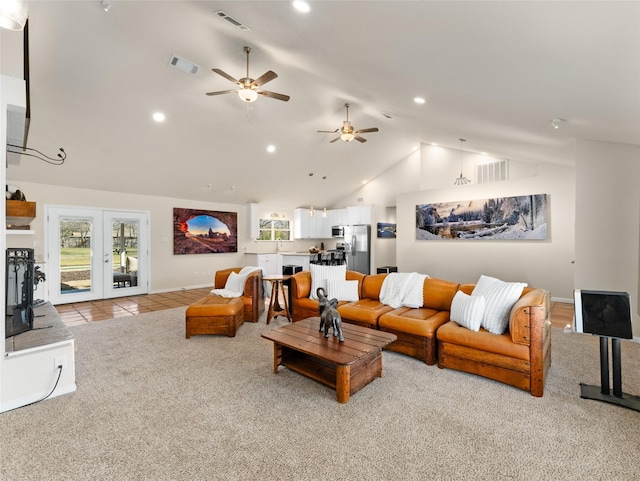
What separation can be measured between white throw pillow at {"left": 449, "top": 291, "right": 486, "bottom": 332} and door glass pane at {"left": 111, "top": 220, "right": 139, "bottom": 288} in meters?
7.03

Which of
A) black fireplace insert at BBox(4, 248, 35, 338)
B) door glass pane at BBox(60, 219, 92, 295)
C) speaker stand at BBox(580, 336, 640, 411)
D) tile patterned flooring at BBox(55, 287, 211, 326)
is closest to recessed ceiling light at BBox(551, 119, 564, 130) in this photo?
speaker stand at BBox(580, 336, 640, 411)

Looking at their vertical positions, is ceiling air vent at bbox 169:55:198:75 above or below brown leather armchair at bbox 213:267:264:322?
above

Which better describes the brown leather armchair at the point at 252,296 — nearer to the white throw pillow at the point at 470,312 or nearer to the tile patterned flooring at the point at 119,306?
the tile patterned flooring at the point at 119,306

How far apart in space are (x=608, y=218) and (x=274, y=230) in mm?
7929

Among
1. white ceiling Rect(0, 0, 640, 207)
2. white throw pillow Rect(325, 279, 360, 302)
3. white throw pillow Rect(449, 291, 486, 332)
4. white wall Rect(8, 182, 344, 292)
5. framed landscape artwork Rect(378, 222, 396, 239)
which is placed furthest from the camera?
framed landscape artwork Rect(378, 222, 396, 239)

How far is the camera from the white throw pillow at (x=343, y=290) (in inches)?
164

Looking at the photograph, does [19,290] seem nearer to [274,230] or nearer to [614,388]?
[614,388]

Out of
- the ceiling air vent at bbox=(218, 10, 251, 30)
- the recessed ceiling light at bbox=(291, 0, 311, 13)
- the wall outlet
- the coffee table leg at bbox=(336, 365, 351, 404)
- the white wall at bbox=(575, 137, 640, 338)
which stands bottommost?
the coffee table leg at bbox=(336, 365, 351, 404)

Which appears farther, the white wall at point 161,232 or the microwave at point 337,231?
Result: the microwave at point 337,231

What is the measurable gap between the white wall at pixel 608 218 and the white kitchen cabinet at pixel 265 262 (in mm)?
6991

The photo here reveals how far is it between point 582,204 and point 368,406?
4.16 m

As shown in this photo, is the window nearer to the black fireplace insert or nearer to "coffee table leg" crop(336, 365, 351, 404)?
the black fireplace insert

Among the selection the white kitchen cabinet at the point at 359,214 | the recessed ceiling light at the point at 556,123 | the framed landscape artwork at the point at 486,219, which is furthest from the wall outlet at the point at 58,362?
the white kitchen cabinet at the point at 359,214

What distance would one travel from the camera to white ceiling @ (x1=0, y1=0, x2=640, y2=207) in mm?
1995
